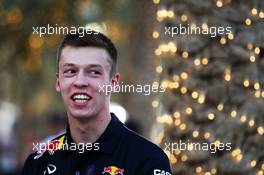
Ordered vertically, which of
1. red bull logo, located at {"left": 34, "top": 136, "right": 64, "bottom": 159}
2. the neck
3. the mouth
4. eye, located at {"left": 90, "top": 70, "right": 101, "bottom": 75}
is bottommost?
red bull logo, located at {"left": 34, "top": 136, "right": 64, "bottom": 159}

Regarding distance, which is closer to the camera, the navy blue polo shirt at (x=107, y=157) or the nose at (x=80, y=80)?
→ the navy blue polo shirt at (x=107, y=157)

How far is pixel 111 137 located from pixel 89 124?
0.44 ft

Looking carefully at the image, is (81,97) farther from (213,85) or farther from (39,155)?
(213,85)

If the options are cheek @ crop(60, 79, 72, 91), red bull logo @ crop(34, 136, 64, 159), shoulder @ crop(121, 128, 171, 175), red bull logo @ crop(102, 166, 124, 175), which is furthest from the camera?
red bull logo @ crop(34, 136, 64, 159)

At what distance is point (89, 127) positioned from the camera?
438cm

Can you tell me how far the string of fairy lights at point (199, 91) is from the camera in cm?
556

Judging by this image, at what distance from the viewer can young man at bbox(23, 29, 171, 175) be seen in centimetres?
429

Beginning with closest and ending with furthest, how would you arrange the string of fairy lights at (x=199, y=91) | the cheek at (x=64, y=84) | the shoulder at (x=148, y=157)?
1. the shoulder at (x=148, y=157)
2. the cheek at (x=64, y=84)
3. the string of fairy lights at (x=199, y=91)

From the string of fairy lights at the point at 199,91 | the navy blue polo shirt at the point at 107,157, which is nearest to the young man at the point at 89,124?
the navy blue polo shirt at the point at 107,157

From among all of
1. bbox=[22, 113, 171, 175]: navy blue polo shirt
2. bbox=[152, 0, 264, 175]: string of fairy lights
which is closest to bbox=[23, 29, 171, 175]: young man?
bbox=[22, 113, 171, 175]: navy blue polo shirt

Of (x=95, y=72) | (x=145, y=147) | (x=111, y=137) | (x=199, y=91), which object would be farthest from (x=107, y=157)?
(x=199, y=91)

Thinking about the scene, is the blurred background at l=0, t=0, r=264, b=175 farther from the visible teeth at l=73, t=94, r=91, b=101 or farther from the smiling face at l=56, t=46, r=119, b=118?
the visible teeth at l=73, t=94, r=91, b=101

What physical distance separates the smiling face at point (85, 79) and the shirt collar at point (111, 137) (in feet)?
0.30

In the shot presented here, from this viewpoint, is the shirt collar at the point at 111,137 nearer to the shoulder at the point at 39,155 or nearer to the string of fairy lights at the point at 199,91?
the shoulder at the point at 39,155
